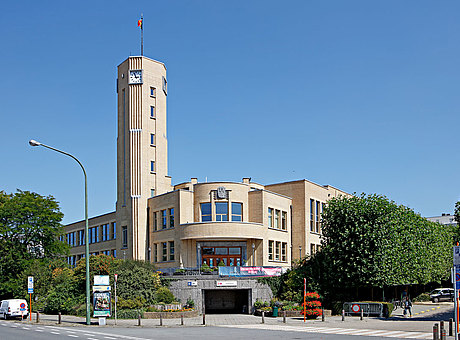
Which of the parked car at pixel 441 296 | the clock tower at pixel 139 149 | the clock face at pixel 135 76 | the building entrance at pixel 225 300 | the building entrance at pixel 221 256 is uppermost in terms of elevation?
the clock face at pixel 135 76

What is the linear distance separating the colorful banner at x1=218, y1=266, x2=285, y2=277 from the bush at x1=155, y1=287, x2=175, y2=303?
192 inches

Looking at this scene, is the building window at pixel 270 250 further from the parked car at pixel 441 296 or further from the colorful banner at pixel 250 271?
the parked car at pixel 441 296

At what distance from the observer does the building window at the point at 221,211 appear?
177 ft

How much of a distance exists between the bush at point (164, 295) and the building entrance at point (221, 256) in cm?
805

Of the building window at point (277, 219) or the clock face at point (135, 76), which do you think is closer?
the building window at point (277, 219)

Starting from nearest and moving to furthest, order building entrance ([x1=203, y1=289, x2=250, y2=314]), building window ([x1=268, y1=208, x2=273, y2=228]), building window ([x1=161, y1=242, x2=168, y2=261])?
building entrance ([x1=203, y1=289, x2=250, y2=314]) → building window ([x1=161, y1=242, x2=168, y2=261]) → building window ([x1=268, y1=208, x2=273, y2=228])

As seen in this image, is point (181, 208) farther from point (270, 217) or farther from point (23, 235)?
point (23, 235)

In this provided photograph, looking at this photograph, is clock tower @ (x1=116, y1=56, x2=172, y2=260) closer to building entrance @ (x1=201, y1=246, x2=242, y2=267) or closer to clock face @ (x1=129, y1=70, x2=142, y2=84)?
clock face @ (x1=129, y1=70, x2=142, y2=84)

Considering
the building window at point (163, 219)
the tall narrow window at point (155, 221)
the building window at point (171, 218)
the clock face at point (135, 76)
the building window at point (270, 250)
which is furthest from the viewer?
the clock face at point (135, 76)

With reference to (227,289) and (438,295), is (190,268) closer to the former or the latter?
(227,289)

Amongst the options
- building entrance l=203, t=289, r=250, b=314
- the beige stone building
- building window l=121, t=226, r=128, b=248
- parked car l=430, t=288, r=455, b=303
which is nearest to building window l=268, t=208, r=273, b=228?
the beige stone building

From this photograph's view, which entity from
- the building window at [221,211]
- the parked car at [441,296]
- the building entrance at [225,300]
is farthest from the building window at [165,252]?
the parked car at [441,296]

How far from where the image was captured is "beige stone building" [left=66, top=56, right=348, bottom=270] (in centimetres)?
5362

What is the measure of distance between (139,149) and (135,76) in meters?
8.34
